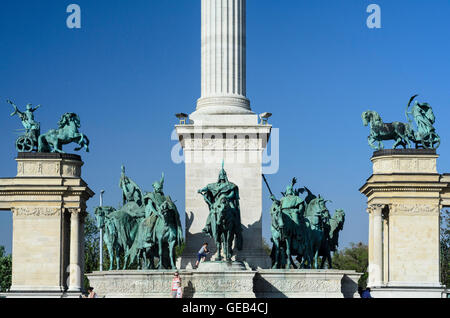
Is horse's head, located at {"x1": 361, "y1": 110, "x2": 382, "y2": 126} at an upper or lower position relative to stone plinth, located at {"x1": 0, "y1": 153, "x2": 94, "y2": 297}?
upper

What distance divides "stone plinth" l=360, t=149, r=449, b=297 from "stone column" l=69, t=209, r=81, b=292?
68.0ft

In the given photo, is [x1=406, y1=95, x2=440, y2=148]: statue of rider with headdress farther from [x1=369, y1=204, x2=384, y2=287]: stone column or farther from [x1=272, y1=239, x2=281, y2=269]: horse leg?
[x1=272, y1=239, x2=281, y2=269]: horse leg

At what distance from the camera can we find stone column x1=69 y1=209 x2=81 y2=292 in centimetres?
6706

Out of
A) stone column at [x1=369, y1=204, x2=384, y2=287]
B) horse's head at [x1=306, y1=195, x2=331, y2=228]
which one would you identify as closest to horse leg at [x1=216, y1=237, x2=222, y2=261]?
horse's head at [x1=306, y1=195, x2=331, y2=228]

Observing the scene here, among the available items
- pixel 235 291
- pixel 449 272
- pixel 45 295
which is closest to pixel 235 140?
pixel 235 291

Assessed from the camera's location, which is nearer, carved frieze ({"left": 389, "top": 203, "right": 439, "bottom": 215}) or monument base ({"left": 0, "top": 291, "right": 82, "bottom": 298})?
monument base ({"left": 0, "top": 291, "right": 82, "bottom": 298})

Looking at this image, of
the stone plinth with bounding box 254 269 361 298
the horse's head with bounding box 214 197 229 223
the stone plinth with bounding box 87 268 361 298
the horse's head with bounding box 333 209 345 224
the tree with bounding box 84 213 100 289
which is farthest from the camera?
the tree with bounding box 84 213 100 289

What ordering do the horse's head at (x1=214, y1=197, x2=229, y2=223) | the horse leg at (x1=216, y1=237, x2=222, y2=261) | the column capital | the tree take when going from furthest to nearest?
the tree
the column capital
the horse leg at (x1=216, y1=237, x2=222, y2=261)
the horse's head at (x1=214, y1=197, x2=229, y2=223)

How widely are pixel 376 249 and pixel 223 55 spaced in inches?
1144

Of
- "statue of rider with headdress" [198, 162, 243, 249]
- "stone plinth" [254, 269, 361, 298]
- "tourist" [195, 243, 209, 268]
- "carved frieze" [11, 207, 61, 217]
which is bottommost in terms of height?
"stone plinth" [254, 269, 361, 298]

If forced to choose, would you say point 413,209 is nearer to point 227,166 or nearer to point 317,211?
point 317,211

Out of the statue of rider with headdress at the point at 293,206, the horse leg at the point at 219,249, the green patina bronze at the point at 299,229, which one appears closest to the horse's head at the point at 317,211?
the green patina bronze at the point at 299,229

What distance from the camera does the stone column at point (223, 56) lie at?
43.5 meters

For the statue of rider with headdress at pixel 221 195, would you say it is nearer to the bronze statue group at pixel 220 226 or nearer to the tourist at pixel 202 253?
the bronze statue group at pixel 220 226
